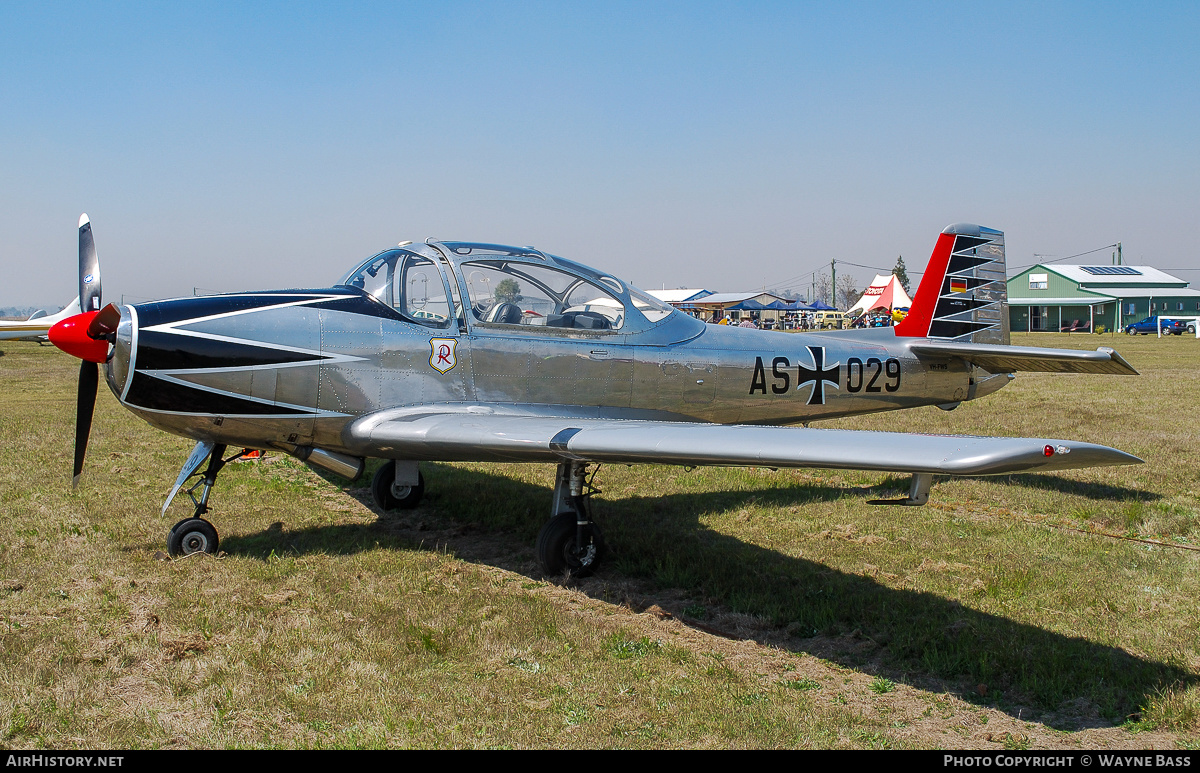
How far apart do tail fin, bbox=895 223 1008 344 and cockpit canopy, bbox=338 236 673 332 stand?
12.1 ft

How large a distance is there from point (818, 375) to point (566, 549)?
337 centimetres

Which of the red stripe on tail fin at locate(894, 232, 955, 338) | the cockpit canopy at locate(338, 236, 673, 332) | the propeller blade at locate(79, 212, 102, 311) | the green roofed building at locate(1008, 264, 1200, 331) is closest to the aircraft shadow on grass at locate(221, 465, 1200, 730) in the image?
the red stripe on tail fin at locate(894, 232, 955, 338)

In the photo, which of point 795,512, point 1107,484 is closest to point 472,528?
point 795,512

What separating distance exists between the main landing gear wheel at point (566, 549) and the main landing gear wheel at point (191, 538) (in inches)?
100.0

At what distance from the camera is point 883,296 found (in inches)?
2982

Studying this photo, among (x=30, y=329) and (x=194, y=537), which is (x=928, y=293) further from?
(x=30, y=329)

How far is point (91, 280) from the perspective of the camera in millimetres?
6578

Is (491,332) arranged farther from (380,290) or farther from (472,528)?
(472,528)

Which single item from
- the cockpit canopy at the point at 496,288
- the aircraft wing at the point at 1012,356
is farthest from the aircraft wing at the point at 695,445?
the aircraft wing at the point at 1012,356

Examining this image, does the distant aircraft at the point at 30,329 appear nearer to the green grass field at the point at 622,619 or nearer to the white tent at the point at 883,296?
the green grass field at the point at 622,619

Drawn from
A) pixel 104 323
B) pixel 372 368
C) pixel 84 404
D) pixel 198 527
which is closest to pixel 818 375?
pixel 372 368

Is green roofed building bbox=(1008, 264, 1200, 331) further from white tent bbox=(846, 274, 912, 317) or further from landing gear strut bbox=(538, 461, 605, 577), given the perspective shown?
landing gear strut bbox=(538, 461, 605, 577)

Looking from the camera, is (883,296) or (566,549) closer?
(566,549)

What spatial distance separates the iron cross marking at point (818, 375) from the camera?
7.96 m
